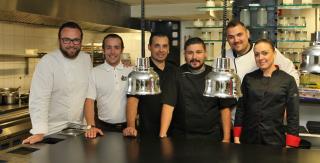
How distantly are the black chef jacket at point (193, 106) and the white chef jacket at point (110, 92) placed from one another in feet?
1.42

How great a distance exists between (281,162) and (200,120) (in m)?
0.99

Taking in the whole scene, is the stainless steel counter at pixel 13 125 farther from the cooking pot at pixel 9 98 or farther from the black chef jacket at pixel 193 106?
the black chef jacket at pixel 193 106

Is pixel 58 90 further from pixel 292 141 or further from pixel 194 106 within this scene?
pixel 292 141

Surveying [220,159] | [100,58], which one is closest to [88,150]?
[220,159]

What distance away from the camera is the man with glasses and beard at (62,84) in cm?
265

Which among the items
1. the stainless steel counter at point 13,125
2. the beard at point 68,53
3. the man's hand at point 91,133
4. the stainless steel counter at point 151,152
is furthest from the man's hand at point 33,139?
the stainless steel counter at point 13,125

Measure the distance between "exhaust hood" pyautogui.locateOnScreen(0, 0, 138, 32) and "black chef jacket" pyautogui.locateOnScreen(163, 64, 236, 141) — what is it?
200 cm

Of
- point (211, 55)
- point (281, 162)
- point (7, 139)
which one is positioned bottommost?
→ point (7, 139)

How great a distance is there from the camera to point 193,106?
2.76 metres

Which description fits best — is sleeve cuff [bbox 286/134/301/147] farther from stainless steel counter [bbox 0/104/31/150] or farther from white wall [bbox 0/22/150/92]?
white wall [bbox 0/22/150/92]

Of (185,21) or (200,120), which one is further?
(185,21)

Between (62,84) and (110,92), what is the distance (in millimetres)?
414

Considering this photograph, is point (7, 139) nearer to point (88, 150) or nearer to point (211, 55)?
point (88, 150)

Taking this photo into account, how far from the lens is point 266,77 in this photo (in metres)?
2.76
